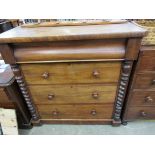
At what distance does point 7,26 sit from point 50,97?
1541 millimetres

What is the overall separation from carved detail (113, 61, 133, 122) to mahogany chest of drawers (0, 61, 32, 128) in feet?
2.54

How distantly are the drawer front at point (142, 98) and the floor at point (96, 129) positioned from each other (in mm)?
266

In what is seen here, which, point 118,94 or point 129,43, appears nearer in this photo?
point 129,43

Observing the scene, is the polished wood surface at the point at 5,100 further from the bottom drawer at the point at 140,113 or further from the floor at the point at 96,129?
the bottom drawer at the point at 140,113

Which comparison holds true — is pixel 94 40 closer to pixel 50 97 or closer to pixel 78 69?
pixel 78 69

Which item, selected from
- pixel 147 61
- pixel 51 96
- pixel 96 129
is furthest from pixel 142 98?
pixel 51 96

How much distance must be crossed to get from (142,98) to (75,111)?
1.82 ft

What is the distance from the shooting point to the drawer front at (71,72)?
97 cm

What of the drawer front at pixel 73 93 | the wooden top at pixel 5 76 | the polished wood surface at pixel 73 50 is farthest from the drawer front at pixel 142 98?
the wooden top at pixel 5 76

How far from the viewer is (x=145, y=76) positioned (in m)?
1.04

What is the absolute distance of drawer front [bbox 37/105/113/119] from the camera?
1240 millimetres

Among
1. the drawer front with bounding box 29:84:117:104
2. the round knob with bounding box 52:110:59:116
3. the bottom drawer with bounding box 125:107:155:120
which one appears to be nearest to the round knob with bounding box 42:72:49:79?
the drawer front with bounding box 29:84:117:104
